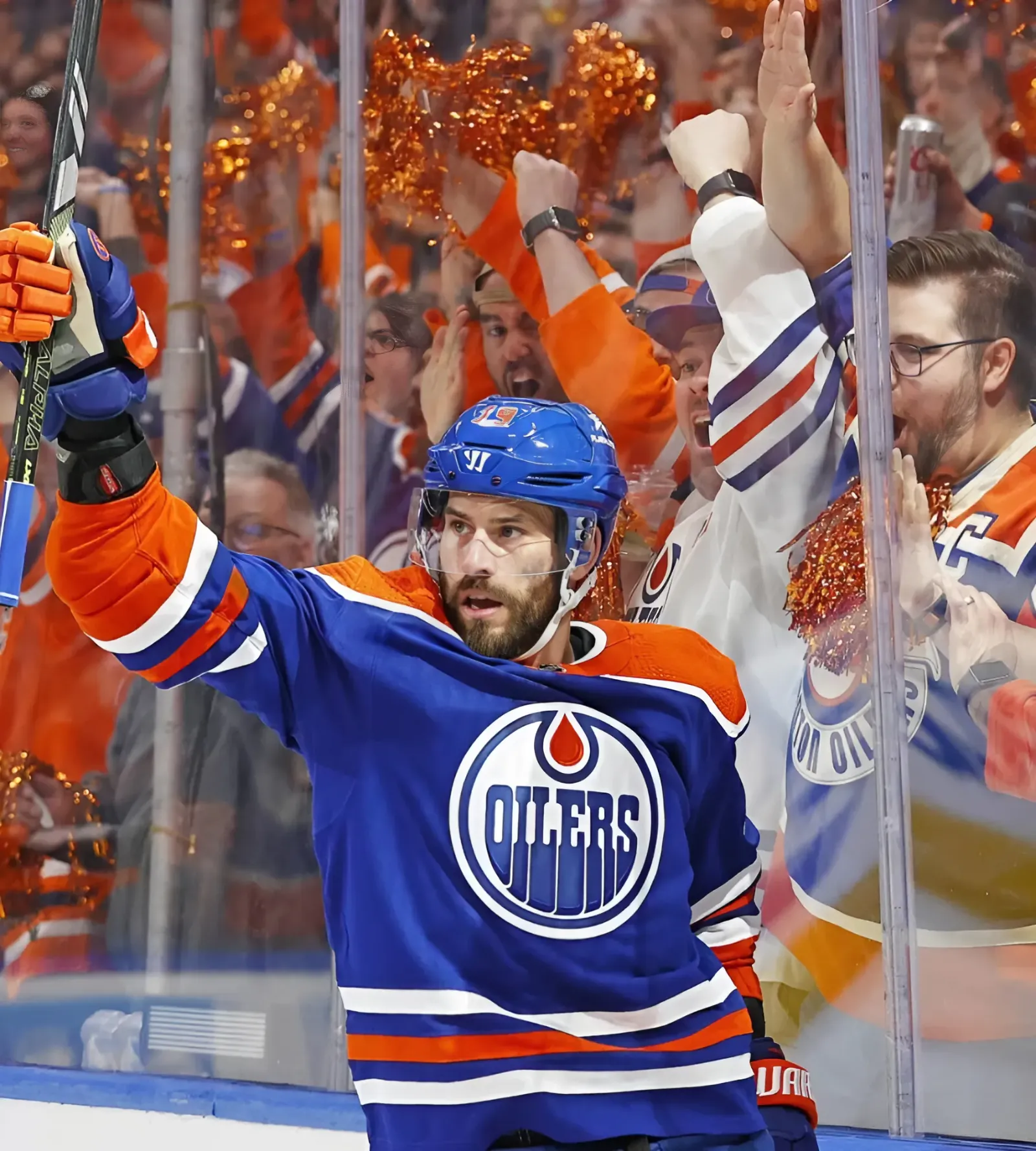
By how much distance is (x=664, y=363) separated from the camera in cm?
276

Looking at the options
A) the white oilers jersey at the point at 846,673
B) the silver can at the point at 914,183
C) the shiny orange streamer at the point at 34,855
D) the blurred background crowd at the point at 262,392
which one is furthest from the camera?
the shiny orange streamer at the point at 34,855

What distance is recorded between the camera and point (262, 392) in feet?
10.7

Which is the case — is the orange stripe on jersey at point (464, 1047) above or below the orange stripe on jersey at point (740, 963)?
below

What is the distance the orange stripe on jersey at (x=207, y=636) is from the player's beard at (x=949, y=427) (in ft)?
4.57

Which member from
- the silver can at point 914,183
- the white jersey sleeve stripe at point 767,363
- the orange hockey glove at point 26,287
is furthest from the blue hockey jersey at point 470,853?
the silver can at point 914,183

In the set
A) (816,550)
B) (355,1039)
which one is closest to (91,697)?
(816,550)

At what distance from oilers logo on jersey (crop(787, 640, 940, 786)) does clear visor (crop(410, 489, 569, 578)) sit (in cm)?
98

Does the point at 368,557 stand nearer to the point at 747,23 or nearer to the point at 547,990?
the point at 747,23

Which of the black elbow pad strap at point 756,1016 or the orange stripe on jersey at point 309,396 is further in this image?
the orange stripe on jersey at point 309,396

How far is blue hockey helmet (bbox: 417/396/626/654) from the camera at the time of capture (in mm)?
1657

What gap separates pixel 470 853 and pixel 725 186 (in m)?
1.61

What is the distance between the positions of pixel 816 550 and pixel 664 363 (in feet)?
1.60

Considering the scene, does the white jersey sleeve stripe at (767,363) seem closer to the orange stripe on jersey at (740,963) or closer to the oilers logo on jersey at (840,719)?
the oilers logo on jersey at (840,719)

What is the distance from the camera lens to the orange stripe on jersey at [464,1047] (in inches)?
59.2
